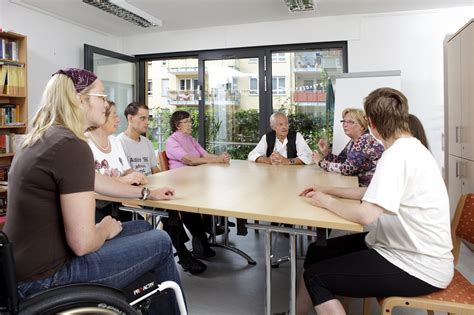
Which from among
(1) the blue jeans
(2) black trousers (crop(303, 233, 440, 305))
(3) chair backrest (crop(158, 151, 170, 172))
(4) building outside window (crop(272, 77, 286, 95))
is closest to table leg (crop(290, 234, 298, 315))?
(2) black trousers (crop(303, 233, 440, 305))

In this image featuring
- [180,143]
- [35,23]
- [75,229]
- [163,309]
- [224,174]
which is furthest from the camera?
[35,23]

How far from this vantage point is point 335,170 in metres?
2.93

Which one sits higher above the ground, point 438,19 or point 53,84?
point 438,19

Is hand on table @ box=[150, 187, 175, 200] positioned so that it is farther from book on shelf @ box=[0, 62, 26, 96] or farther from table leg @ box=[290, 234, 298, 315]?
book on shelf @ box=[0, 62, 26, 96]

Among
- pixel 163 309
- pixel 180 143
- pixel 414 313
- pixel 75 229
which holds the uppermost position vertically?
pixel 180 143

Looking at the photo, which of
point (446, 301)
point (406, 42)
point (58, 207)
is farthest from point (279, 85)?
point (58, 207)

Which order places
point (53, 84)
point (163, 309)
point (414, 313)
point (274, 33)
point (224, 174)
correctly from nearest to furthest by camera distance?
point (53, 84), point (163, 309), point (414, 313), point (224, 174), point (274, 33)

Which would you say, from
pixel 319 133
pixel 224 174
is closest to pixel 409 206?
pixel 224 174

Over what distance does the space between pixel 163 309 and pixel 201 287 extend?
3.22ft

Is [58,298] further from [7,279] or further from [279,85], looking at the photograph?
[279,85]

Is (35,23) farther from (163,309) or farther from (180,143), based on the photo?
(163,309)

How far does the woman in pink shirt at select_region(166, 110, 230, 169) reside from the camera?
361cm

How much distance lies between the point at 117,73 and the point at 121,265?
493 centimetres

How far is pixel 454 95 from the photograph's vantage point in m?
3.86
